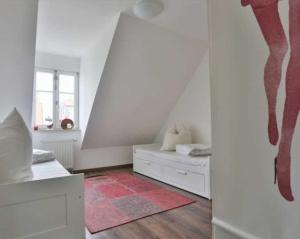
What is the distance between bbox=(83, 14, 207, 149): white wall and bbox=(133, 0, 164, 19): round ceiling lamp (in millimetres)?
345

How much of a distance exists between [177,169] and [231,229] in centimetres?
259

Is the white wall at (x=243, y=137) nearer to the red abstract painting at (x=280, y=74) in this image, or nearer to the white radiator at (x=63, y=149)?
the red abstract painting at (x=280, y=74)

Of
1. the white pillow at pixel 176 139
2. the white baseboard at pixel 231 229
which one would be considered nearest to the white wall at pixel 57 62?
the white pillow at pixel 176 139

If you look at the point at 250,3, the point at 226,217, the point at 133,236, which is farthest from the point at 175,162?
the point at 250,3

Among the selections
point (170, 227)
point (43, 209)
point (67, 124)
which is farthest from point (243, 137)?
point (67, 124)

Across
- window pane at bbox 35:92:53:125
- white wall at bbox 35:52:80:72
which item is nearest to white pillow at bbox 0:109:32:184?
window pane at bbox 35:92:53:125

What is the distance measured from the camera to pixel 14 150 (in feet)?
5.29

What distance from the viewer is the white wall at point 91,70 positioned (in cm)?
306

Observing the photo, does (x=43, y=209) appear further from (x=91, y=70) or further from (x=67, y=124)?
(x=67, y=124)

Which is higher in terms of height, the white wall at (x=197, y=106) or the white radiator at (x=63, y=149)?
the white wall at (x=197, y=106)

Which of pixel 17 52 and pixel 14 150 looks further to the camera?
pixel 17 52

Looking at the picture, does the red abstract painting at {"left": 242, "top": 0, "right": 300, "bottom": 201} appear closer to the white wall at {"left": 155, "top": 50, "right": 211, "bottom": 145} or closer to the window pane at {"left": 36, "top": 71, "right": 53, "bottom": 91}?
the white wall at {"left": 155, "top": 50, "right": 211, "bottom": 145}

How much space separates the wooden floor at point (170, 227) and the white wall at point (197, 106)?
1678 millimetres

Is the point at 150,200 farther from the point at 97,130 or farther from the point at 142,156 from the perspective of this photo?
the point at 97,130
